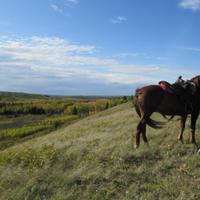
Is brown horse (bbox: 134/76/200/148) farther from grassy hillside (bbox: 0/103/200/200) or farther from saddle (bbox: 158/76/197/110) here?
grassy hillside (bbox: 0/103/200/200)

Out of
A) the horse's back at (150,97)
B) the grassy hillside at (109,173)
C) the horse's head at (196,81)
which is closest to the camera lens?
the grassy hillside at (109,173)

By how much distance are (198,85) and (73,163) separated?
4773 mm

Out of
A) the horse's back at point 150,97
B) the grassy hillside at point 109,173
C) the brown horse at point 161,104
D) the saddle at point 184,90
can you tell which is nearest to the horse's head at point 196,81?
the brown horse at point 161,104

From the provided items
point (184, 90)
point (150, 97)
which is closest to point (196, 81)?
point (184, 90)

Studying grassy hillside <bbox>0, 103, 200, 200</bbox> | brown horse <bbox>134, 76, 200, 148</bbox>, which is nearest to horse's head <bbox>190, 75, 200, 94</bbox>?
brown horse <bbox>134, 76, 200, 148</bbox>

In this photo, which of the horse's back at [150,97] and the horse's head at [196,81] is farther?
the horse's head at [196,81]

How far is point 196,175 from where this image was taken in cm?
823

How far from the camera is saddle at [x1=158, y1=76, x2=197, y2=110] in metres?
10.8

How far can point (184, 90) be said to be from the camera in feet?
35.6

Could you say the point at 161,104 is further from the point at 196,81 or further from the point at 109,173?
the point at 109,173

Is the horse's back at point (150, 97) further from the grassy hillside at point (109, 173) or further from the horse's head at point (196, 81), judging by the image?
the grassy hillside at point (109, 173)

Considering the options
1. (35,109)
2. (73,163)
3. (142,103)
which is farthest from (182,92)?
(35,109)

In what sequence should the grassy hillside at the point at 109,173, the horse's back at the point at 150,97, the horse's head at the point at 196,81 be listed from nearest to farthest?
the grassy hillside at the point at 109,173
the horse's back at the point at 150,97
the horse's head at the point at 196,81

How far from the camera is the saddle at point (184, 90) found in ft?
35.3
